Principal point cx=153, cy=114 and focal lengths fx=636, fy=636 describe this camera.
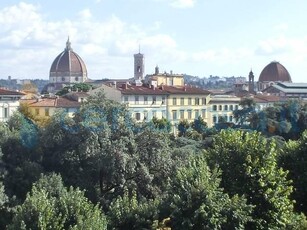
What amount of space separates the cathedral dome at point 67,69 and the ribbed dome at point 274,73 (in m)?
47.9

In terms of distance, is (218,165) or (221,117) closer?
(218,165)

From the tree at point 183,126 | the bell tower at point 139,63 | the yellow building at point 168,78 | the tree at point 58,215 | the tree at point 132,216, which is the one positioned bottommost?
the tree at point 183,126

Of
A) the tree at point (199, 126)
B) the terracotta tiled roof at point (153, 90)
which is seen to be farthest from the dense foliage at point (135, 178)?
the terracotta tiled roof at point (153, 90)

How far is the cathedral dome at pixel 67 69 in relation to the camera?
167 meters

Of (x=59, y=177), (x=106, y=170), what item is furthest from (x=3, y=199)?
(x=106, y=170)

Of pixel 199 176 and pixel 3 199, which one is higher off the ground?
pixel 199 176

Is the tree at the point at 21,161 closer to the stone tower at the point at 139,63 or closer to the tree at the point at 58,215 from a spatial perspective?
the tree at the point at 58,215

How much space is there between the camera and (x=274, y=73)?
151000 mm

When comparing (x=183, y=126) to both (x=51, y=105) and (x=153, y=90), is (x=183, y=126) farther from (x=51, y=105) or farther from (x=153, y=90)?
(x=51, y=105)

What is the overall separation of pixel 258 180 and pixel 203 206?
12.0 feet

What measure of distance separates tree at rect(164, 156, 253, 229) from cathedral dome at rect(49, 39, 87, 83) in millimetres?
145089

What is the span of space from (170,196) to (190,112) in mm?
57773

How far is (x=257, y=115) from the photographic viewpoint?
70.1 metres

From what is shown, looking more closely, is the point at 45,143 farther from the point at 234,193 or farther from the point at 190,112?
the point at 190,112
